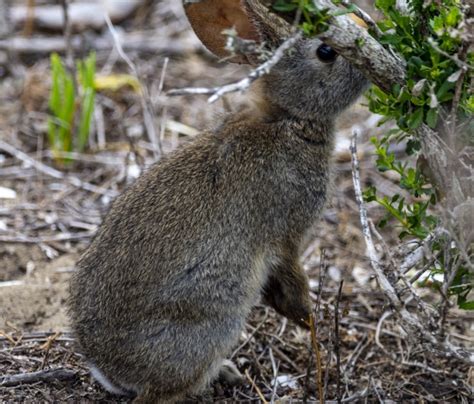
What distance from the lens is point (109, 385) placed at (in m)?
4.84

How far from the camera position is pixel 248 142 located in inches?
199

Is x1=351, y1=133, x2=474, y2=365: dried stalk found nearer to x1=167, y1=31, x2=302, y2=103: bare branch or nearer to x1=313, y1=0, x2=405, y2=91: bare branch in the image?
x1=313, y1=0, x2=405, y2=91: bare branch

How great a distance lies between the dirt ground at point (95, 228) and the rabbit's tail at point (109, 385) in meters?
0.13

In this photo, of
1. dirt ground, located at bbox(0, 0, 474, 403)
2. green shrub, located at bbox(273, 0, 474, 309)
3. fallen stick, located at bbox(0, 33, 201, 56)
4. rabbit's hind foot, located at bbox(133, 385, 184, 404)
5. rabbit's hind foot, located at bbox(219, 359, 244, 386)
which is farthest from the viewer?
fallen stick, located at bbox(0, 33, 201, 56)

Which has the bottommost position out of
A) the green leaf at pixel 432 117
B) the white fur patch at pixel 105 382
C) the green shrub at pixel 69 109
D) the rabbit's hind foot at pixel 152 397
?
the green shrub at pixel 69 109

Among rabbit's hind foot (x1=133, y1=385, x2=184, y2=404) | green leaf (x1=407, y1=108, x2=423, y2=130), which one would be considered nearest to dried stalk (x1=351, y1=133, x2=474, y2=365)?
green leaf (x1=407, y1=108, x2=423, y2=130)

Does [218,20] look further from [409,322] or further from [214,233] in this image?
[409,322]

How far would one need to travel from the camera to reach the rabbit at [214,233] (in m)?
4.64

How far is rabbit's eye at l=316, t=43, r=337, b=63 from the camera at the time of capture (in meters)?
5.08

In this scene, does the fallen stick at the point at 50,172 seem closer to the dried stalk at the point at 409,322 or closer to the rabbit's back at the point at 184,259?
the rabbit's back at the point at 184,259

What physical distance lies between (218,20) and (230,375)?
6.86ft

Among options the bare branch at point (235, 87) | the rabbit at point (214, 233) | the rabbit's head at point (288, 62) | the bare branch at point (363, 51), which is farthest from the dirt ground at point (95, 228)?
the bare branch at point (235, 87)

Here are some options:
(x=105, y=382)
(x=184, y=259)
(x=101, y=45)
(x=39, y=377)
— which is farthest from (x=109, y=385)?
(x=101, y=45)

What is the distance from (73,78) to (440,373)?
13.4ft
